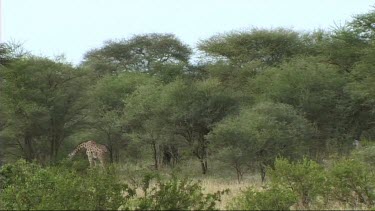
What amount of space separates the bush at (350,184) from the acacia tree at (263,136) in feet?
32.2

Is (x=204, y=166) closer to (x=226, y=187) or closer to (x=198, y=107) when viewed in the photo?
(x=198, y=107)

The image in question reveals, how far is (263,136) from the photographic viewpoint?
60.4ft

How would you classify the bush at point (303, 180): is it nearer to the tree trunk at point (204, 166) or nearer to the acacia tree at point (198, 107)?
the acacia tree at point (198, 107)

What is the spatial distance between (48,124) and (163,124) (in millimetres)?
5167

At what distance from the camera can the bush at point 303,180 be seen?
770 cm

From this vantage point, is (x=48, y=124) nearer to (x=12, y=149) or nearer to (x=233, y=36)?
(x=12, y=149)

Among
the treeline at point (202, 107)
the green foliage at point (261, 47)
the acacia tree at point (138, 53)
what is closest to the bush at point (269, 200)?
the treeline at point (202, 107)

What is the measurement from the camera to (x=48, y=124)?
2428 cm

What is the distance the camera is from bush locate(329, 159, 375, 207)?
7930mm

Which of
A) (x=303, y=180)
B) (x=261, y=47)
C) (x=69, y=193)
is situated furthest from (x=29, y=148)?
(x=69, y=193)

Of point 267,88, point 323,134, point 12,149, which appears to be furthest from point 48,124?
point 323,134

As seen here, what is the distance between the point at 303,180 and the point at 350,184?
793 millimetres

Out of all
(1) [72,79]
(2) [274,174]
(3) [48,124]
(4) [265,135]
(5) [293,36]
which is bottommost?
(2) [274,174]

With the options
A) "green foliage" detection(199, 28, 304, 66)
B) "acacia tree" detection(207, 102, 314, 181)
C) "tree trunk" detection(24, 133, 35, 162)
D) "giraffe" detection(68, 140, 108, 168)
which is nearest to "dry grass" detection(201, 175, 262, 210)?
"acacia tree" detection(207, 102, 314, 181)
